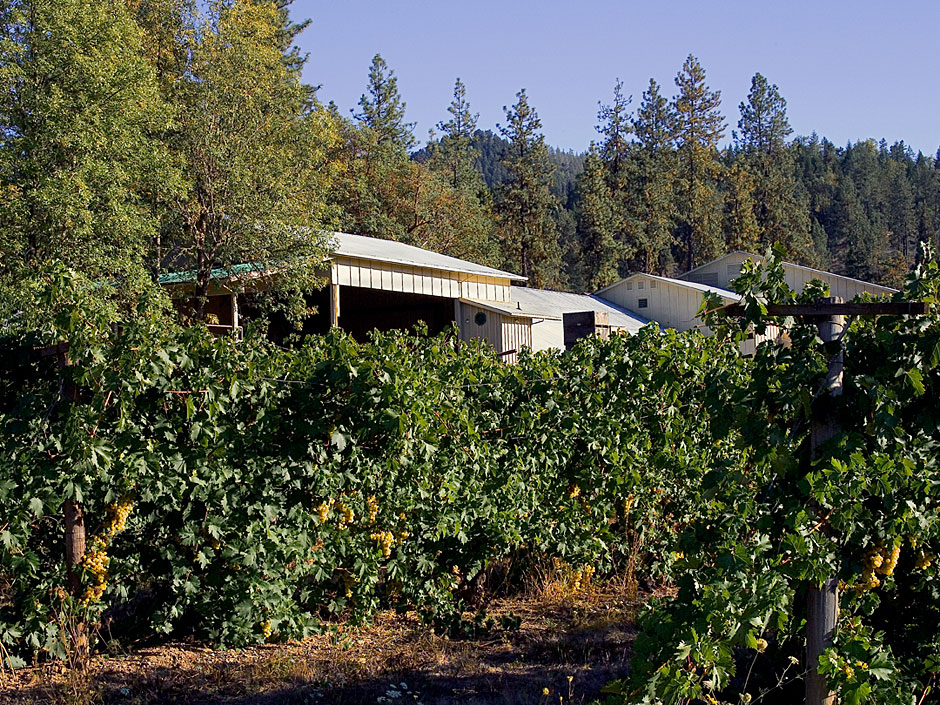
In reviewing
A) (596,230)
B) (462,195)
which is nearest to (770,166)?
(596,230)

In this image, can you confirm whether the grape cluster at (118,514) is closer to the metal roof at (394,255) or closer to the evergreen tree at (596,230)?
the metal roof at (394,255)

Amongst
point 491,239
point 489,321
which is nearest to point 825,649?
point 489,321

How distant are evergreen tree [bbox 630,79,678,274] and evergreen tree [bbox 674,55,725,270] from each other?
0.87 metres

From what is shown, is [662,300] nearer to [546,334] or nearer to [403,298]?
[546,334]

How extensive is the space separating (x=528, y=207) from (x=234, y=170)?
32.9 m

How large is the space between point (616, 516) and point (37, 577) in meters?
3.96

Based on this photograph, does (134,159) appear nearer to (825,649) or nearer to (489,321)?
(489,321)

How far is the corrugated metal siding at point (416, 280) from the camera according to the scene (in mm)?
21125

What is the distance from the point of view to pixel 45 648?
4723mm

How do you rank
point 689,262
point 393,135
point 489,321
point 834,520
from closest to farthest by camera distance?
point 834,520 < point 489,321 < point 393,135 < point 689,262

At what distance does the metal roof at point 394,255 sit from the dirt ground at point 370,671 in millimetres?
15183

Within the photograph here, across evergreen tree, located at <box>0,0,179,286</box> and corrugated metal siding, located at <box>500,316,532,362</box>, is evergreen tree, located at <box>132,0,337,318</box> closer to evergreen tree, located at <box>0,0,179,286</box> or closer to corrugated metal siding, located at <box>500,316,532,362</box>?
evergreen tree, located at <box>0,0,179,286</box>

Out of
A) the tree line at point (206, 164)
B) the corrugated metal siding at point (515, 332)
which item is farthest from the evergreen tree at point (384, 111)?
the corrugated metal siding at point (515, 332)

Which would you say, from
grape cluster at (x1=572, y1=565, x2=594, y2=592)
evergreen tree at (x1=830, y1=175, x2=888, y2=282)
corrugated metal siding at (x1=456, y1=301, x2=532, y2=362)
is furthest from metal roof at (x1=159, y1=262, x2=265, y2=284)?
evergreen tree at (x1=830, y1=175, x2=888, y2=282)
